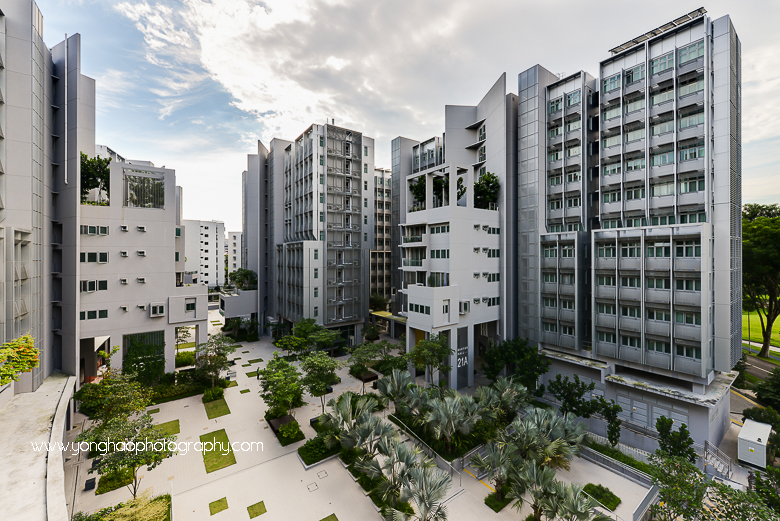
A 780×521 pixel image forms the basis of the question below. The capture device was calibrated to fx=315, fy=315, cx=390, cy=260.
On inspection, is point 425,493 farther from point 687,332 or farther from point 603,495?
point 687,332

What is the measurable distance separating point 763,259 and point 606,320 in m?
20.2

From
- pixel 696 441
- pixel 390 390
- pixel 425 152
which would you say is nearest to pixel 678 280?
pixel 696 441

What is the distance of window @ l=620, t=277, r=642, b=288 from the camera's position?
72.7ft

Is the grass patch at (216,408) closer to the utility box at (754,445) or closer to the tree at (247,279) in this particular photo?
the tree at (247,279)

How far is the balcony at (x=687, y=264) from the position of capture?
19.7m

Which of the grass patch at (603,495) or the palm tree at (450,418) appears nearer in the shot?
the grass patch at (603,495)

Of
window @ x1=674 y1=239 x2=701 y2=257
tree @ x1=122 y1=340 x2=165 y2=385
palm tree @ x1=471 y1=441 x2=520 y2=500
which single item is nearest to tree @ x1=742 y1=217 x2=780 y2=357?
window @ x1=674 y1=239 x2=701 y2=257

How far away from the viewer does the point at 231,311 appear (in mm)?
42750

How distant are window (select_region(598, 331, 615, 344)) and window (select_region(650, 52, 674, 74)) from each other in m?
18.9

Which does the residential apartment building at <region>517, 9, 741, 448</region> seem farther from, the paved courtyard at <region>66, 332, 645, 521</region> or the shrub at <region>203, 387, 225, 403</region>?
the shrub at <region>203, 387, 225, 403</region>

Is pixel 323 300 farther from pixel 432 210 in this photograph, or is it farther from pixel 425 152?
pixel 425 152

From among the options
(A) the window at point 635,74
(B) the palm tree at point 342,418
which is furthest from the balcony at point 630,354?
(A) the window at point 635,74

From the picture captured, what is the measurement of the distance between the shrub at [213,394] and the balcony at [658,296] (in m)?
31.8

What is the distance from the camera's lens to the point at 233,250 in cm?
9750
